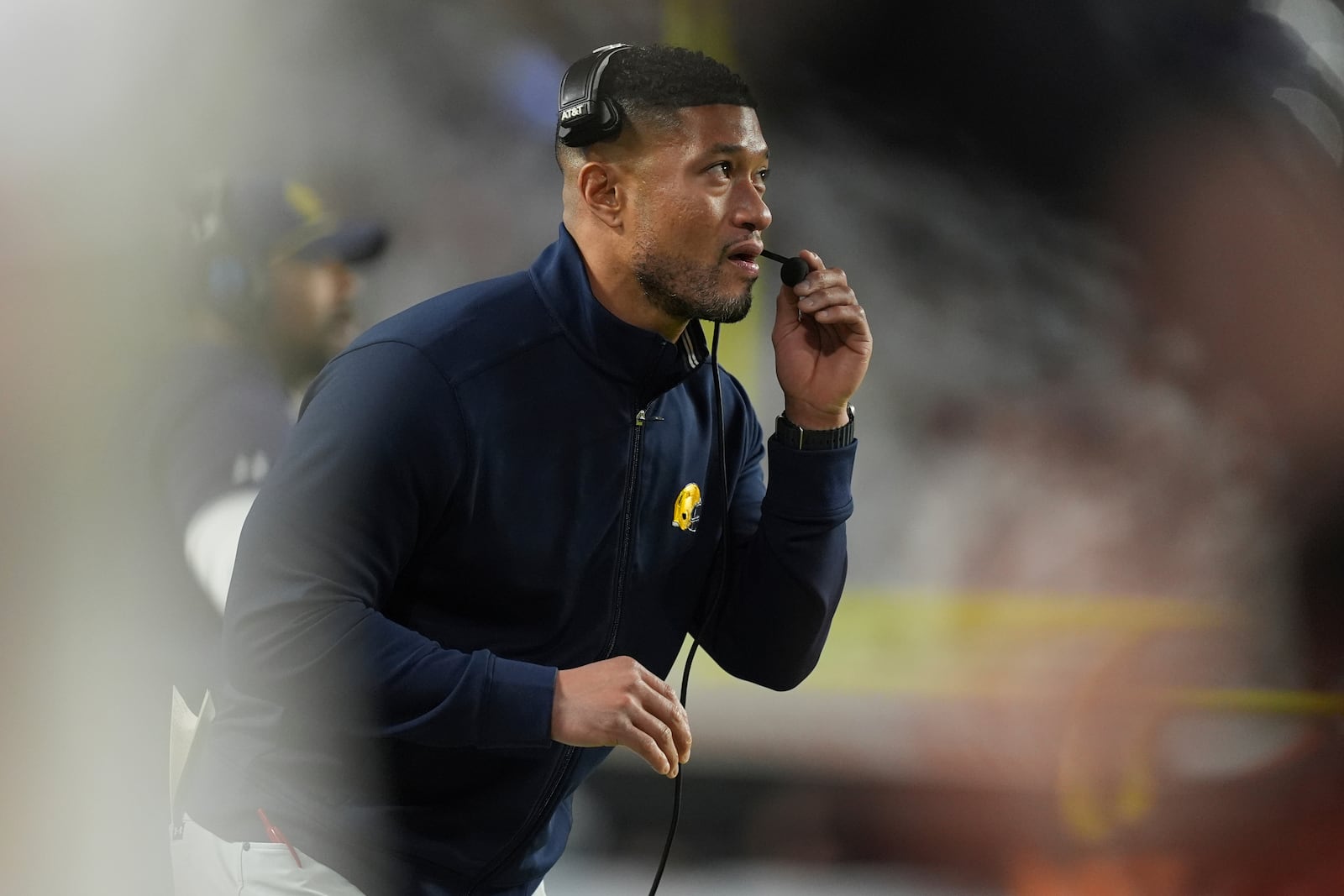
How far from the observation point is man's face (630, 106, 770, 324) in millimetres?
1083

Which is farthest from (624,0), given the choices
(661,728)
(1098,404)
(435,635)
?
(661,728)

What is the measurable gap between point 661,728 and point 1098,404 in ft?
4.26

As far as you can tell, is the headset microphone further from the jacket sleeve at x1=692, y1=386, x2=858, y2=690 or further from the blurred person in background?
the blurred person in background

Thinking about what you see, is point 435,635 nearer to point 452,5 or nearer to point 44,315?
point 44,315

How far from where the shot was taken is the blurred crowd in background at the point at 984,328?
6.25ft

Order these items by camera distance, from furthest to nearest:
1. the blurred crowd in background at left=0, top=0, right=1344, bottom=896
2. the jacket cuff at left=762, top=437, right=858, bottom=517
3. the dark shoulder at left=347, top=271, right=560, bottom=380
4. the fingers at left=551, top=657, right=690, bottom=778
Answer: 1. the blurred crowd in background at left=0, top=0, right=1344, bottom=896
2. the jacket cuff at left=762, top=437, right=858, bottom=517
3. the dark shoulder at left=347, top=271, right=560, bottom=380
4. the fingers at left=551, top=657, right=690, bottom=778

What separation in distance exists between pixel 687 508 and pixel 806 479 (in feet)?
0.37

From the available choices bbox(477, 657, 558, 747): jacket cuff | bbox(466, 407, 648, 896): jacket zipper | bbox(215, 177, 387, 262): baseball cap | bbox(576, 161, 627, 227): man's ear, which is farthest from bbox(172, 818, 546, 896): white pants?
bbox(215, 177, 387, 262): baseball cap

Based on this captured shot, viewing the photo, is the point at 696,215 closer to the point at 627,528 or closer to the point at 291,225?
the point at 627,528

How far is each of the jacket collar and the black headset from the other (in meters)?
0.09

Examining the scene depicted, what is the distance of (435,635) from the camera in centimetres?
103

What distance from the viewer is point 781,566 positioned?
115cm

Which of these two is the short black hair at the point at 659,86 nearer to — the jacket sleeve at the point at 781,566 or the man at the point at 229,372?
the jacket sleeve at the point at 781,566

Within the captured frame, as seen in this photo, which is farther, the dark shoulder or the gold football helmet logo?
the gold football helmet logo
